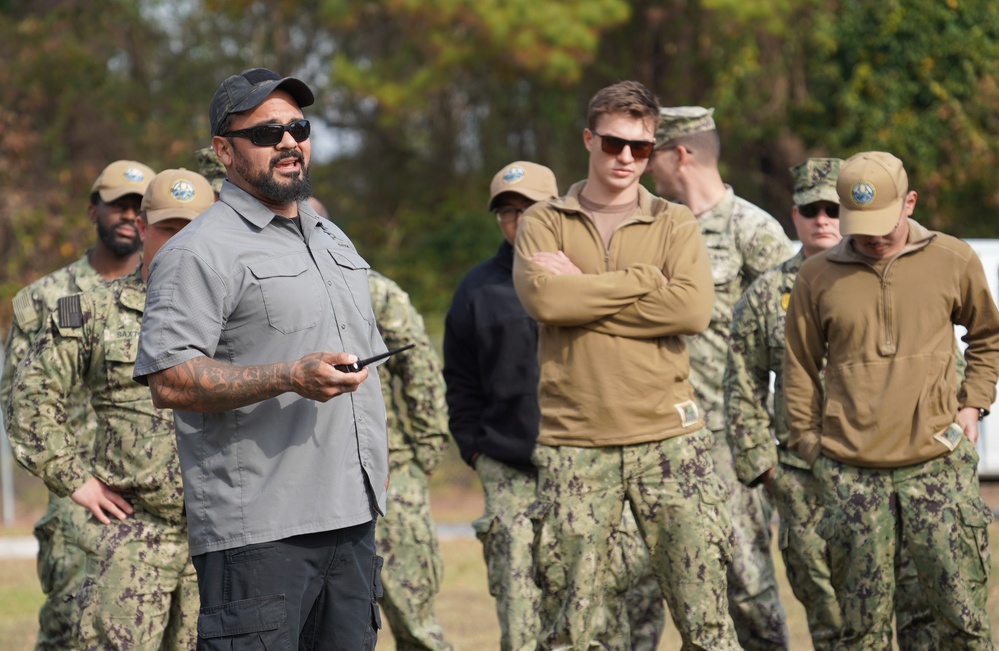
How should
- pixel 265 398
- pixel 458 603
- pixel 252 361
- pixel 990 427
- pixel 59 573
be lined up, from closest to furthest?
pixel 265 398
pixel 252 361
pixel 59 573
pixel 458 603
pixel 990 427

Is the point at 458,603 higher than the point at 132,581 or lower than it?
lower

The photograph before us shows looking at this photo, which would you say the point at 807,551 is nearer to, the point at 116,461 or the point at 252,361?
the point at 116,461

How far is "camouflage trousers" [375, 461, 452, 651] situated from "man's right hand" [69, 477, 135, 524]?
143cm

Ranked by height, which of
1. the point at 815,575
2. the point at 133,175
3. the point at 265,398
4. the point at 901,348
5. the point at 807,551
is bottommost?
the point at 815,575

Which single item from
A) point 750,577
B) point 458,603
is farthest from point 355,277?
point 458,603

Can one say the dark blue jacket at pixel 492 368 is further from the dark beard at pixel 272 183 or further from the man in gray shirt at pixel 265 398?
the dark beard at pixel 272 183

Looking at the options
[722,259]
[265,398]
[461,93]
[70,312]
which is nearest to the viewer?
[265,398]

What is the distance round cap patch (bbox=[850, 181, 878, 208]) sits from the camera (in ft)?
17.0

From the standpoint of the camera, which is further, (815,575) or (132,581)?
(815,575)

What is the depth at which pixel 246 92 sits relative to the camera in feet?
13.2

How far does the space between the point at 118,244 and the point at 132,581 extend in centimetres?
215

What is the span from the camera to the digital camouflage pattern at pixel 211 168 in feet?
21.4

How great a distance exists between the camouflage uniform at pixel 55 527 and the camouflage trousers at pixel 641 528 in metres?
2.31

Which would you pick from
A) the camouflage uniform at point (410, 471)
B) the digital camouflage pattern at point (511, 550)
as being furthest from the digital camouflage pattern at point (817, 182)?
the camouflage uniform at point (410, 471)
